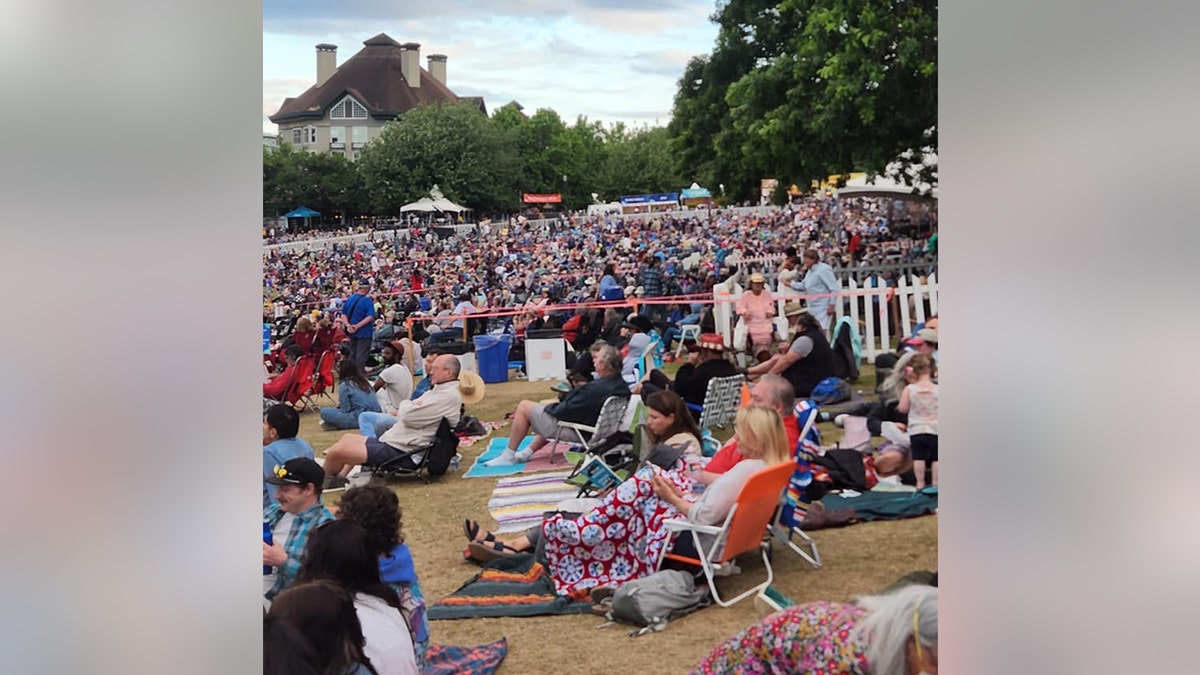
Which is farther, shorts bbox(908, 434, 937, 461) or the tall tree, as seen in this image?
the tall tree

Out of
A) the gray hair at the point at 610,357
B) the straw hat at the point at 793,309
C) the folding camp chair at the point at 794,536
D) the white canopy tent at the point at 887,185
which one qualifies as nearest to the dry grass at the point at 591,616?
the folding camp chair at the point at 794,536

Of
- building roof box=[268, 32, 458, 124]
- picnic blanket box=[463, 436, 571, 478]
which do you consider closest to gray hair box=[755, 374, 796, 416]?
picnic blanket box=[463, 436, 571, 478]

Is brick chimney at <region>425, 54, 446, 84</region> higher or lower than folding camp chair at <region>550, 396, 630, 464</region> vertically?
higher

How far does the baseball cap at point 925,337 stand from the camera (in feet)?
14.2

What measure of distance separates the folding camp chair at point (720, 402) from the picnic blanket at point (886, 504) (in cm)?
55

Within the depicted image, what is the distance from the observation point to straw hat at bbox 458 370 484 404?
4215 mm

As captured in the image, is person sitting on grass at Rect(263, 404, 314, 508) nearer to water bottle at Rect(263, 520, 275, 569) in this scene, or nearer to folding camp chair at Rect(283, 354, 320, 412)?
folding camp chair at Rect(283, 354, 320, 412)

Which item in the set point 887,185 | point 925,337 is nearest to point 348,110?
point 925,337

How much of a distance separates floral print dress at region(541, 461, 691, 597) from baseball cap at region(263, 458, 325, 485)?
0.93 metres

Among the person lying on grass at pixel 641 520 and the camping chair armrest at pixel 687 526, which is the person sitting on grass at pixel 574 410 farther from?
the camping chair armrest at pixel 687 526

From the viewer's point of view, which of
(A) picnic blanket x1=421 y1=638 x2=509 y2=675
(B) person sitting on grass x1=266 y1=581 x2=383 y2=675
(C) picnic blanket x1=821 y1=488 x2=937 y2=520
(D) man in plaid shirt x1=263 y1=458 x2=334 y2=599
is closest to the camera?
(B) person sitting on grass x1=266 y1=581 x2=383 y2=675
